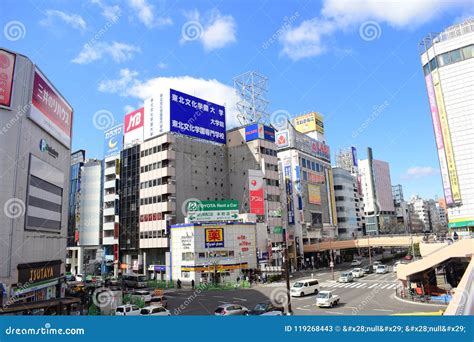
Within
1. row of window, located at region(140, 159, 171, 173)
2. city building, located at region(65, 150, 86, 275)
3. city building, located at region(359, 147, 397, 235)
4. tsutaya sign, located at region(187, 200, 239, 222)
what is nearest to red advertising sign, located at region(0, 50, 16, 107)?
tsutaya sign, located at region(187, 200, 239, 222)

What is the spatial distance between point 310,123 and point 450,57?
5000cm

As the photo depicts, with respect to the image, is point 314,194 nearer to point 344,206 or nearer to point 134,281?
point 344,206

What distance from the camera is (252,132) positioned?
77.2 m

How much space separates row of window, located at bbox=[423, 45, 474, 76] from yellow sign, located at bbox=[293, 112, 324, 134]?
145 feet

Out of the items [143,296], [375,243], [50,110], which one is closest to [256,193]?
[375,243]

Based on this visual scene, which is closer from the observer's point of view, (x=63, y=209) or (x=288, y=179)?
(x=63, y=209)

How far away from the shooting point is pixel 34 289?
32.3 m

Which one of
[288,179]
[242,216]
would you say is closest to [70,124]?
[242,216]

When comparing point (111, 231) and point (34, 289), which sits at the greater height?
point (111, 231)

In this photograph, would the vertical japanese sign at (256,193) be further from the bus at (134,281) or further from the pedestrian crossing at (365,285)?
the pedestrian crossing at (365,285)

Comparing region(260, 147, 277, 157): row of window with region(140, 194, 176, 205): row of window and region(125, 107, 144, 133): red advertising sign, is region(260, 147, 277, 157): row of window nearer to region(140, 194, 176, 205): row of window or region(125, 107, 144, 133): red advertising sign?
region(140, 194, 176, 205): row of window
